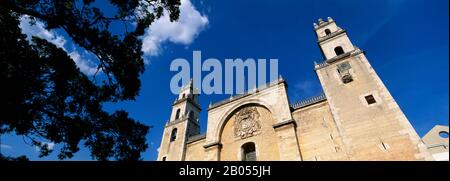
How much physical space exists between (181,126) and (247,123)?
8.92 metres

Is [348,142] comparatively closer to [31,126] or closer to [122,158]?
[122,158]

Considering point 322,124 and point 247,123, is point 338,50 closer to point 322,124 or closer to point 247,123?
point 322,124

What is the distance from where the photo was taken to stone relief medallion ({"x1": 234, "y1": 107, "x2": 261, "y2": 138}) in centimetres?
1948

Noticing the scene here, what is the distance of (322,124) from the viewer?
53.2 ft

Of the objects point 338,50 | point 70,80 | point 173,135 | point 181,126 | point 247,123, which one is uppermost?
point 338,50

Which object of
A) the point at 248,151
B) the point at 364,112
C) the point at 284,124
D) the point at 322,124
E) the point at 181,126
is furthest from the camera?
the point at 181,126

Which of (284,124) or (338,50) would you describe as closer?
(284,124)

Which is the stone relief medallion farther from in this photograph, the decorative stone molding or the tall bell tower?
the tall bell tower

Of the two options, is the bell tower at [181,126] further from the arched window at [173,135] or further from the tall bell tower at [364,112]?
the tall bell tower at [364,112]

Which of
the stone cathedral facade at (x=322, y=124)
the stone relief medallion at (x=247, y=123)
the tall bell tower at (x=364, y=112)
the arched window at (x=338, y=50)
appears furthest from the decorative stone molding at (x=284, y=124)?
the arched window at (x=338, y=50)

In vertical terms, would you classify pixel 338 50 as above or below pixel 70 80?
above

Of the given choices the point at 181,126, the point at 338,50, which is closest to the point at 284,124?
the point at 338,50

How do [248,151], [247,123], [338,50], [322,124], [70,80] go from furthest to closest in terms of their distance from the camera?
1. [338,50]
2. [247,123]
3. [248,151]
4. [322,124]
5. [70,80]

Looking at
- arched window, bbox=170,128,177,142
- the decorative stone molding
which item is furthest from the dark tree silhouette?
arched window, bbox=170,128,177,142
